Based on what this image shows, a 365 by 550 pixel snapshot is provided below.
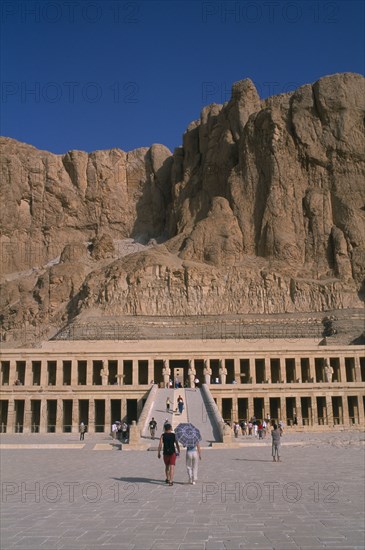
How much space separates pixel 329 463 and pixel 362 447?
7989 mm

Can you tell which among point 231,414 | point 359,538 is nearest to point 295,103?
point 231,414

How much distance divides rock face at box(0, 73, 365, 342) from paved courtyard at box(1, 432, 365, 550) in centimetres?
5782

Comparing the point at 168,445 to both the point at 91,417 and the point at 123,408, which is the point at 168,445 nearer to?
the point at 123,408

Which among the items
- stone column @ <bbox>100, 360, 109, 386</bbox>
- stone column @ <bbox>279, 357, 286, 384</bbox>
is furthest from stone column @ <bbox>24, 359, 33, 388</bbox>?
stone column @ <bbox>279, 357, 286, 384</bbox>

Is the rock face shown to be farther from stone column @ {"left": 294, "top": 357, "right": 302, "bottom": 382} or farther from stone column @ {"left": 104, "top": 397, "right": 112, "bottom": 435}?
stone column @ {"left": 104, "top": 397, "right": 112, "bottom": 435}

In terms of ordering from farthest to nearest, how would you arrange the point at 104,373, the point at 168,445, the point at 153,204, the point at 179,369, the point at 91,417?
the point at 153,204, the point at 179,369, the point at 104,373, the point at 91,417, the point at 168,445

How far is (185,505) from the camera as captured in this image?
519 inches

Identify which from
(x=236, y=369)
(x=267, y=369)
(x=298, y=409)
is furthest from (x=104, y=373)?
(x=298, y=409)

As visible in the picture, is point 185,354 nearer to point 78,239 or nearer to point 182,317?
point 182,317

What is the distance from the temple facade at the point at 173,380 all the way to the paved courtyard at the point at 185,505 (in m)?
26.8

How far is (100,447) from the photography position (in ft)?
102

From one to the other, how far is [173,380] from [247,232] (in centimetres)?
3812

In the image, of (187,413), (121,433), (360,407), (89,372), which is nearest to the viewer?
(121,433)

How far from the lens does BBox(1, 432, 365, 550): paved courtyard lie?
10094mm
